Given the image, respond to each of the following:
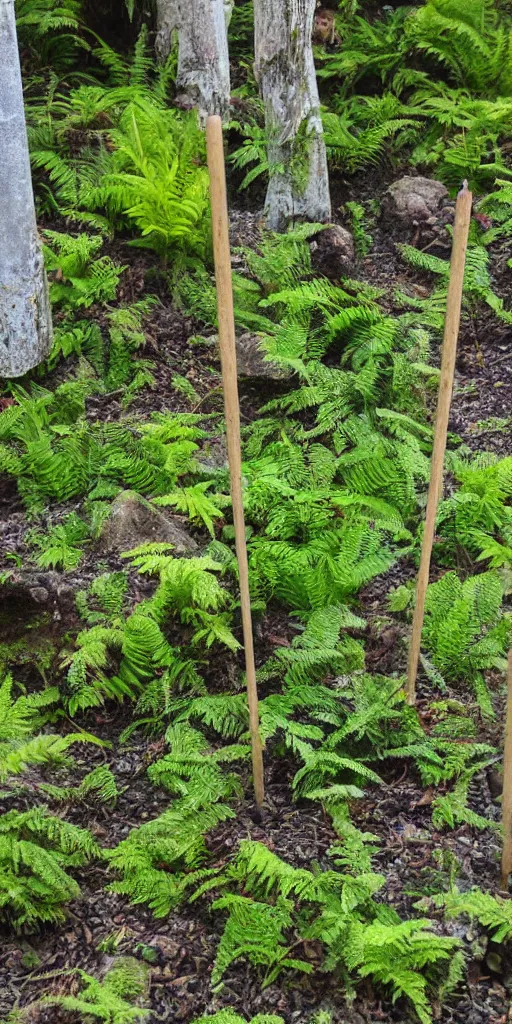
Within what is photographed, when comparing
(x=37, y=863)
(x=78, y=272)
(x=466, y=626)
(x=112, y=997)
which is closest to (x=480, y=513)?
(x=466, y=626)

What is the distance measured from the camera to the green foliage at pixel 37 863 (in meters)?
2.46

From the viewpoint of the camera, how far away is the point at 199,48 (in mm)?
6105

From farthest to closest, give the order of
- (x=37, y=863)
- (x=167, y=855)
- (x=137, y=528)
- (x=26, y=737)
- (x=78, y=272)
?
(x=78, y=272) < (x=137, y=528) < (x=26, y=737) < (x=167, y=855) < (x=37, y=863)

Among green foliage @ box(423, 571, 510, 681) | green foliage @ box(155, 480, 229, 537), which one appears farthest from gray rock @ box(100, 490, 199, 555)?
green foliage @ box(423, 571, 510, 681)

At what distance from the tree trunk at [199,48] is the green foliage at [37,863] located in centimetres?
524

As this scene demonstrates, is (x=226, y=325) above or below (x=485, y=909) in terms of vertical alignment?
above

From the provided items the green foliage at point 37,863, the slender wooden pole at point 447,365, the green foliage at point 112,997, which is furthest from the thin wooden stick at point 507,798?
the green foliage at point 37,863

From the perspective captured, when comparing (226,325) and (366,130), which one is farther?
(366,130)

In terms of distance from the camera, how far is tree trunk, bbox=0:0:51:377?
13.2 ft

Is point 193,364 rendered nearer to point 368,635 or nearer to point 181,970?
point 368,635

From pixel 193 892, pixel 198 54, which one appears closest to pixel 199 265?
pixel 198 54

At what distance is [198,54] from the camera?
6.12 metres

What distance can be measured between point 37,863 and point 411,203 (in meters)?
5.18

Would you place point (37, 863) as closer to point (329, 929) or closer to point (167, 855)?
point (167, 855)
